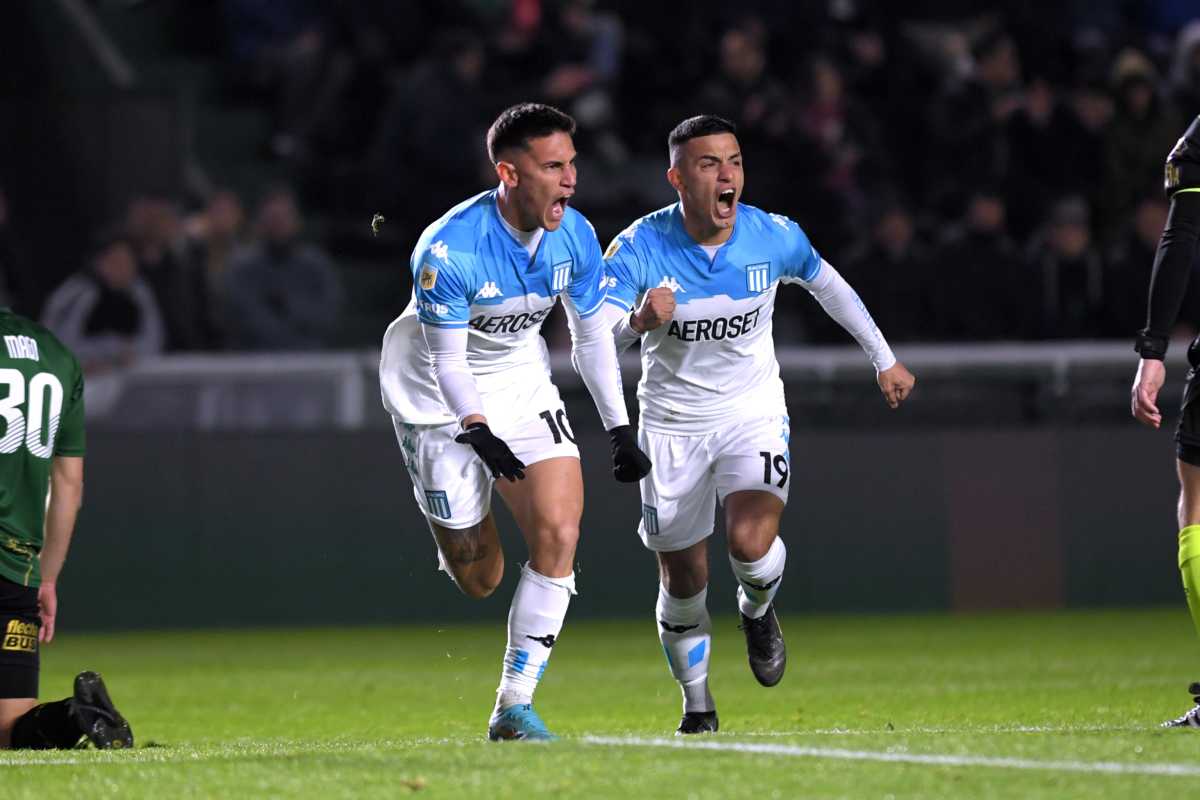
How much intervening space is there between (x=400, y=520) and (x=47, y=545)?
7364mm

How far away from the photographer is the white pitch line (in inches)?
234

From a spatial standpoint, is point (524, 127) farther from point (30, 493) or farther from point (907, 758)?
point (907, 758)

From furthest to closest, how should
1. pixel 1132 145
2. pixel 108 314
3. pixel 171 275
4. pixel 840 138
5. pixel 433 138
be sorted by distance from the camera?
pixel 840 138 → pixel 1132 145 → pixel 433 138 → pixel 171 275 → pixel 108 314

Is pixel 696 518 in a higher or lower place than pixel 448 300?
lower

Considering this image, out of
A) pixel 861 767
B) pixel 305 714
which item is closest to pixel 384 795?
pixel 861 767

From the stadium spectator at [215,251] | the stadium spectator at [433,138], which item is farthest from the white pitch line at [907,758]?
the stadium spectator at [433,138]

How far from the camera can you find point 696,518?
8.95 metres

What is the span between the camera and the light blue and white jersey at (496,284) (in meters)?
7.86

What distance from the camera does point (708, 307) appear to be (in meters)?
8.89

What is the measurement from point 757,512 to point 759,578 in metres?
0.27

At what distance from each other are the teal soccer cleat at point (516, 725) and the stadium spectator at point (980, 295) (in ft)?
30.4

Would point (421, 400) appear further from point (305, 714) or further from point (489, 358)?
point (305, 714)

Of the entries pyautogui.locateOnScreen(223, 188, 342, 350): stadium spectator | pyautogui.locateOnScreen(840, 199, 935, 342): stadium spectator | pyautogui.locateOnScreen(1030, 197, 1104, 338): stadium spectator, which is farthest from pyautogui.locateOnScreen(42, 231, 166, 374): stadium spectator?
pyautogui.locateOnScreen(1030, 197, 1104, 338): stadium spectator

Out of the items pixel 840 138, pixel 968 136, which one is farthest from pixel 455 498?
pixel 968 136
